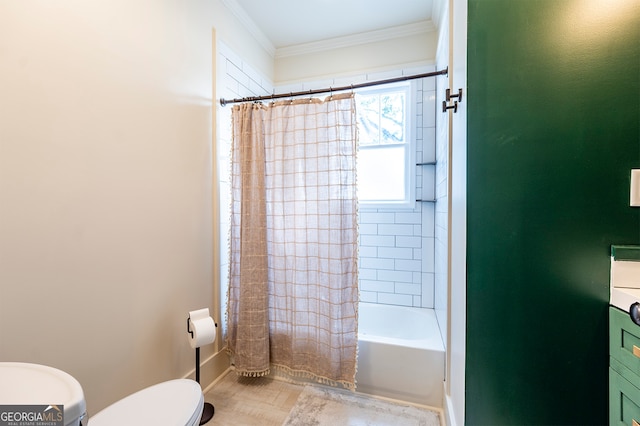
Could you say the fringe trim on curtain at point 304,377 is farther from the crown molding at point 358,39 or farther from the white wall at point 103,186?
the crown molding at point 358,39

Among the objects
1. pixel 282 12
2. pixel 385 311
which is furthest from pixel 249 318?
pixel 282 12

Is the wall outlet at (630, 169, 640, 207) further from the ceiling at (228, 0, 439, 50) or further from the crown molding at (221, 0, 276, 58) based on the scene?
the crown molding at (221, 0, 276, 58)

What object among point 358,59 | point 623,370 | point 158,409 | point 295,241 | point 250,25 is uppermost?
point 250,25

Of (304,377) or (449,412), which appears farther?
(304,377)

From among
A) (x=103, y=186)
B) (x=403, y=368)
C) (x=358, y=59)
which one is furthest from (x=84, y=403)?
(x=358, y=59)

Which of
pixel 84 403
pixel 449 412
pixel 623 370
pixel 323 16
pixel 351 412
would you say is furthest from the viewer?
pixel 323 16

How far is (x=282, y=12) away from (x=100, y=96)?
1.62 metres

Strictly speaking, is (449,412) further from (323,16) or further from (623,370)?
(323,16)

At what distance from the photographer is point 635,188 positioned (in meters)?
0.88

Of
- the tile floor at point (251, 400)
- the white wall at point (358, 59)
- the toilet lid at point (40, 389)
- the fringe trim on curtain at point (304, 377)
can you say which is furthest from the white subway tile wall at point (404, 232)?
the toilet lid at point (40, 389)

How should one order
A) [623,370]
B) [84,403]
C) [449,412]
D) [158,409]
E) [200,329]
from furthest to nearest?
[200,329] → [449,412] → [158,409] → [623,370] → [84,403]

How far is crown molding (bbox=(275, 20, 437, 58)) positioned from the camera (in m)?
2.35

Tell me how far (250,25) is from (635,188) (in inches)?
103

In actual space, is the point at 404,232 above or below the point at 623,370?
above
